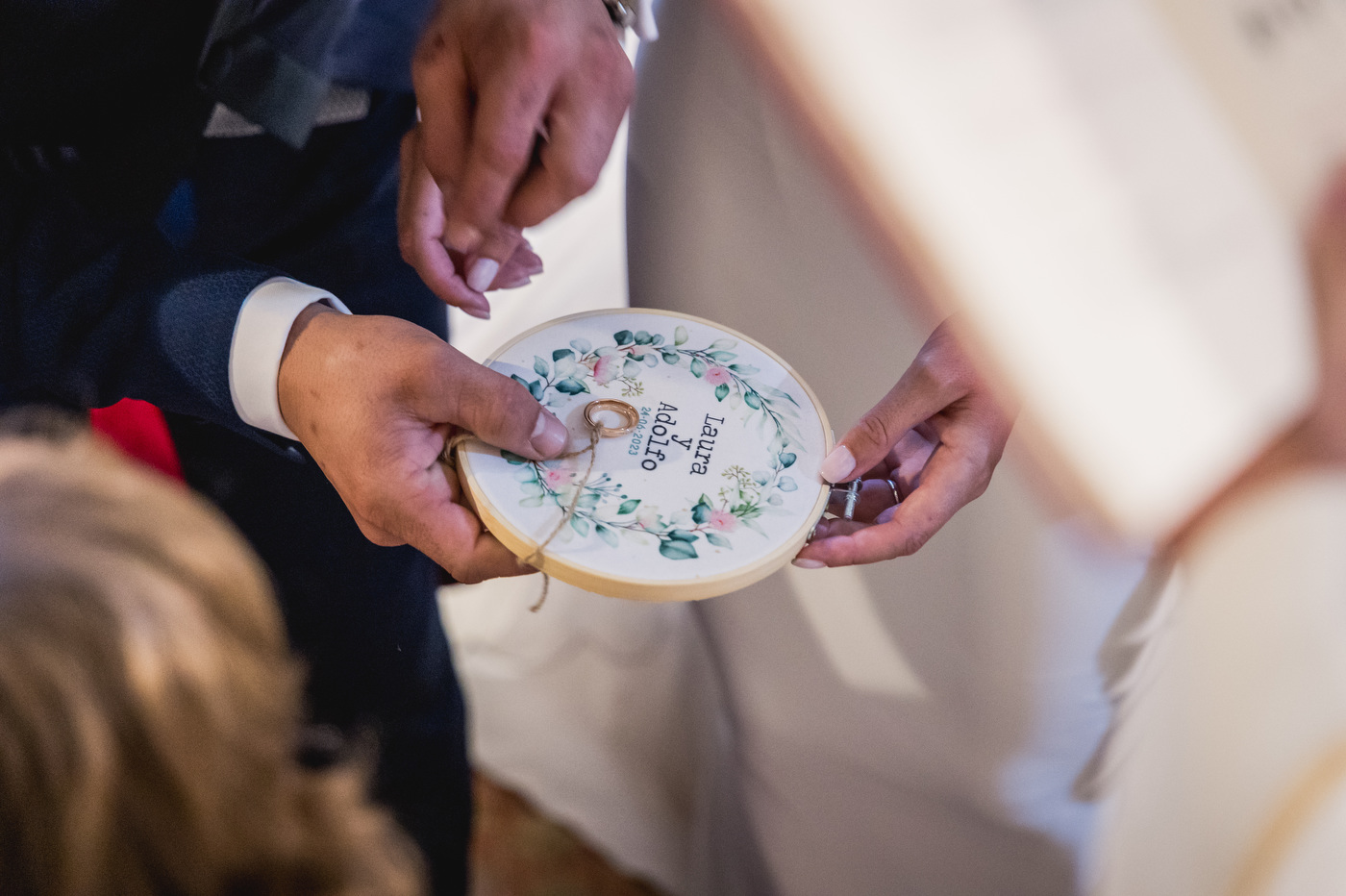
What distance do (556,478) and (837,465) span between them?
19 centimetres

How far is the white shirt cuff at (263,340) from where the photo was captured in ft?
2.12

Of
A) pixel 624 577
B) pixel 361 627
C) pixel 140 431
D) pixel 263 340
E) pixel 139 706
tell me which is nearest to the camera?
pixel 139 706

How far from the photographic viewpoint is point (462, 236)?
0.63 metres

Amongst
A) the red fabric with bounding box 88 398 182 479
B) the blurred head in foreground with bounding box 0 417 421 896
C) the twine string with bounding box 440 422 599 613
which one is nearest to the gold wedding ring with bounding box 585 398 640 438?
the twine string with bounding box 440 422 599 613

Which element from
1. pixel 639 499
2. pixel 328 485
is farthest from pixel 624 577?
pixel 328 485

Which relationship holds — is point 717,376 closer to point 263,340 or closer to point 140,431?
point 263,340

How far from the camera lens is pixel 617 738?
1.27 metres

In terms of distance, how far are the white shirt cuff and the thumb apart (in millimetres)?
133

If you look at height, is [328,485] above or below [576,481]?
below

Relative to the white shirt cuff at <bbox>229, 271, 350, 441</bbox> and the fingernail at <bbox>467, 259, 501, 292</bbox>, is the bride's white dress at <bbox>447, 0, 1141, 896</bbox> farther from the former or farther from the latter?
the white shirt cuff at <bbox>229, 271, 350, 441</bbox>

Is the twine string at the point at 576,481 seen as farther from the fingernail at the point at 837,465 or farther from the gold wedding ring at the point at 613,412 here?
the fingernail at the point at 837,465

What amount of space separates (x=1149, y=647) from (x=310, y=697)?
80cm

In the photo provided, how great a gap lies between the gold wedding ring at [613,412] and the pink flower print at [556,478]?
4 centimetres

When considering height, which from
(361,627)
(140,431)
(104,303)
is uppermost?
(104,303)
